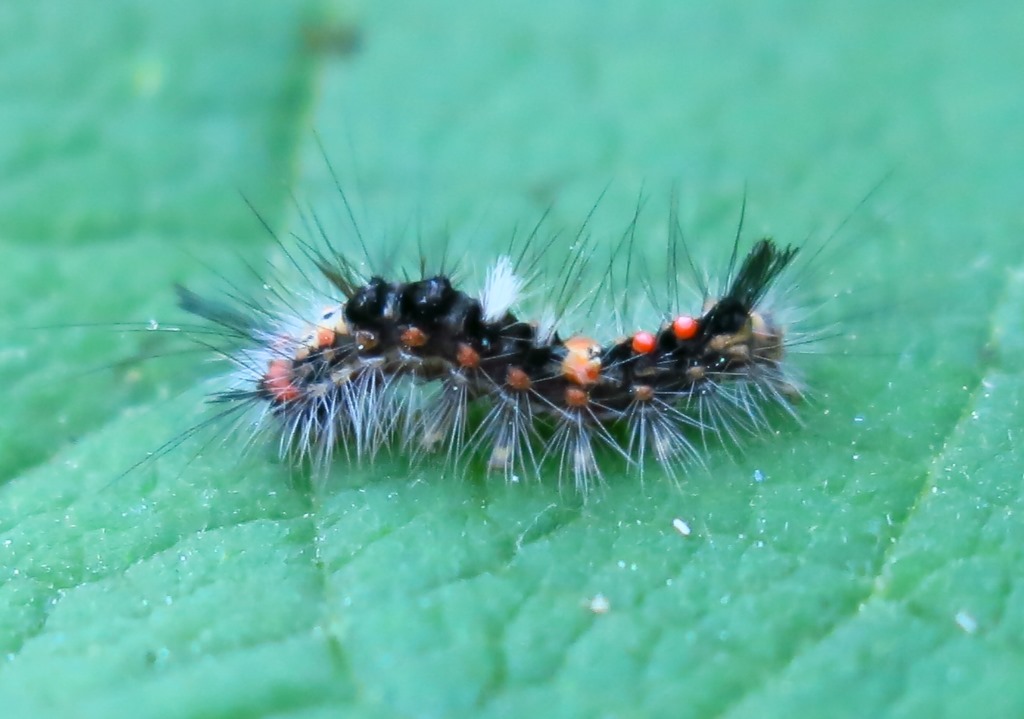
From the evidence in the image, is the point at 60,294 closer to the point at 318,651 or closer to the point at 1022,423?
the point at 318,651

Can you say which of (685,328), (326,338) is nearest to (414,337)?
(326,338)

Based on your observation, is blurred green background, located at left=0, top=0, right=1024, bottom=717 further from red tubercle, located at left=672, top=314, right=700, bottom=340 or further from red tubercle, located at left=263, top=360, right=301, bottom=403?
red tubercle, located at left=672, top=314, right=700, bottom=340

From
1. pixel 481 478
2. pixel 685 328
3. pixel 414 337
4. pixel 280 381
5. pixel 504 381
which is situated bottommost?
pixel 481 478

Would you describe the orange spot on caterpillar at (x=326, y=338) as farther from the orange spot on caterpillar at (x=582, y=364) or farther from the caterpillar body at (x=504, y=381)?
the orange spot on caterpillar at (x=582, y=364)

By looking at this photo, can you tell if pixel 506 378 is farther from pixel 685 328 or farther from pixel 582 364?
pixel 685 328

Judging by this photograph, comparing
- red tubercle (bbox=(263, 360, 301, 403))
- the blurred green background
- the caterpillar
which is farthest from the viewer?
red tubercle (bbox=(263, 360, 301, 403))

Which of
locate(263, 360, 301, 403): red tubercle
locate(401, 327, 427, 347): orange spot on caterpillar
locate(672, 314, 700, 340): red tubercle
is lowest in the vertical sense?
locate(672, 314, 700, 340): red tubercle

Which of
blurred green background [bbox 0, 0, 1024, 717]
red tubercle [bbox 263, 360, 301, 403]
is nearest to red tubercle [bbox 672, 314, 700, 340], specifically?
blurred green background [bbox 0, 0, 1024, 717]

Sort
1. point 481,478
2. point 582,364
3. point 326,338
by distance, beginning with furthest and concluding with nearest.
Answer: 1. point 326,338
2. point 582,364
3. point 481,478
